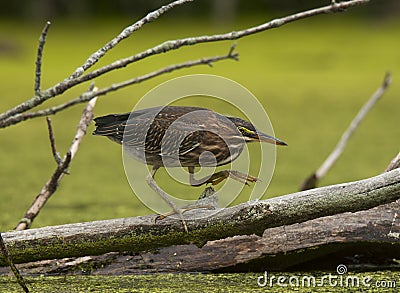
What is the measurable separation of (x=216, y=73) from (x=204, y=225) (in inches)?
133

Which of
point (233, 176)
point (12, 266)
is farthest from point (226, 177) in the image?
Result: point (12, 266)

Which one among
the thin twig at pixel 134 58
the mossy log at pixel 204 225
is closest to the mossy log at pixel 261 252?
the mossy log at pixel 204 225

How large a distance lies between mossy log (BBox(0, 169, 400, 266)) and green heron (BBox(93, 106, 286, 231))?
0.06 meters

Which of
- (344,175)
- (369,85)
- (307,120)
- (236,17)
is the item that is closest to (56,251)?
(344,175)

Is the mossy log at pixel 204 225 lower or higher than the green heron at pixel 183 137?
lower

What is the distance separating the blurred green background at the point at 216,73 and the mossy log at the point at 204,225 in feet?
2.33

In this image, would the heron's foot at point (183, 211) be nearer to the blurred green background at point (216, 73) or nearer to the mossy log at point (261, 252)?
the mossy log at point (261, 252)

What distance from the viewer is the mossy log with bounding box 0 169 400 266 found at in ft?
5.31

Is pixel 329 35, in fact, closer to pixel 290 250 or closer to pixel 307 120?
pixel 307 120

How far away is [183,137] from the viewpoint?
167cm

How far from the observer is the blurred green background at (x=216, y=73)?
3.02 metres

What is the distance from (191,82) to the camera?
1721 mm

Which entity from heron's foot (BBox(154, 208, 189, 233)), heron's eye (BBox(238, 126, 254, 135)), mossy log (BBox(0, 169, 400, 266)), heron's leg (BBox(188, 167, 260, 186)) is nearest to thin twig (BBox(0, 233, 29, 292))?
mossy log (BBox(0, 169, 400, 266))

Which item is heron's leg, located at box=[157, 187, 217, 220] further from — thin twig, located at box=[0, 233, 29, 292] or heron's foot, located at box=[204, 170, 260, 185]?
thin twig, located at box=[0, 233, 29, 292]
